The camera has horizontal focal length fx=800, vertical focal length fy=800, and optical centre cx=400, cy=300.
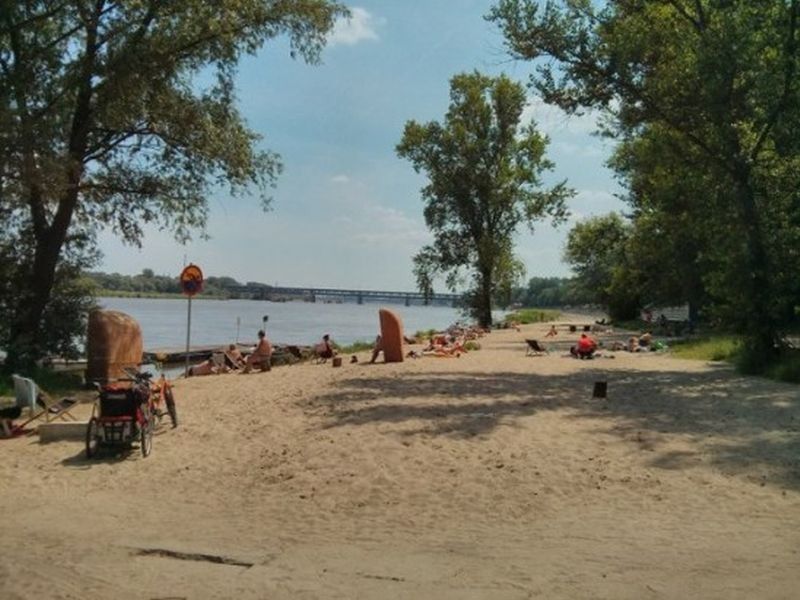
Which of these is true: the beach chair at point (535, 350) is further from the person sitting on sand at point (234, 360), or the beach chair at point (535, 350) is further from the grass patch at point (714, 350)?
the person sitting on sand at point (234, 360)

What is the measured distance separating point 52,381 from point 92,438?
8.60 metres

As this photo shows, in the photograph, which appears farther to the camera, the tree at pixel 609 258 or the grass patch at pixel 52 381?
the tree at pixel 609 258

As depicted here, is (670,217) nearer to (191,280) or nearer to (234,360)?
(234,360)

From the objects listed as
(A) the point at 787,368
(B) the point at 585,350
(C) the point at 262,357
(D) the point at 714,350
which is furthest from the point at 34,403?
(D) the point at 714,350

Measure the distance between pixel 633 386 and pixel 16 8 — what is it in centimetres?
1540

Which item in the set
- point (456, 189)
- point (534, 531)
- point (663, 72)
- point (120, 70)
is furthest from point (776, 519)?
point (456, 189)

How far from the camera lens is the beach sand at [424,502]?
226 inches

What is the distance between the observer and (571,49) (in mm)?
19344

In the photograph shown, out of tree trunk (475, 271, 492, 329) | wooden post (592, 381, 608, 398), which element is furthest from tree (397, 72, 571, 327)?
wooden post (592, 381, 608, 398)

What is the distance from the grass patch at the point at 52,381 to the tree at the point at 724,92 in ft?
43.6

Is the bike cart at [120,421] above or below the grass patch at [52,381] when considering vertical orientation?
above

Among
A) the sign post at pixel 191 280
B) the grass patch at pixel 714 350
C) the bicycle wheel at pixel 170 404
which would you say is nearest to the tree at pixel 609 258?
the grass patch at pixel 714 350

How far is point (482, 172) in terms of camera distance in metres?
48.8

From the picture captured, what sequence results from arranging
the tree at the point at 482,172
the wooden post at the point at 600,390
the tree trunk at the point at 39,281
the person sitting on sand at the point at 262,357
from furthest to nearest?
the tree at the point at 482,172
the person sitting on sand at the point at 262,357
the tree trunk at the point at 39,281
the wooden post at the point at 600,390
